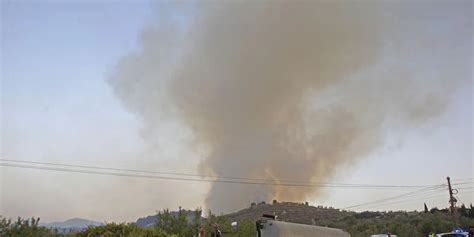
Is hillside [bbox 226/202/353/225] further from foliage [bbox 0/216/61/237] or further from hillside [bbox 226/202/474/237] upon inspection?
foliage [bbox 0/216/61/237]

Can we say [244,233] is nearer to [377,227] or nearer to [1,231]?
[1,231]

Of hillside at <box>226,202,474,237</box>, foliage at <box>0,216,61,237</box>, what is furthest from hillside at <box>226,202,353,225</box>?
foliage at <box>0,216,61,237</box>

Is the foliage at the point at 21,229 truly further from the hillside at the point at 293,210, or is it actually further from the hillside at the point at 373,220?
the hillside at the point at 293,210

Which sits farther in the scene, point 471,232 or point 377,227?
point 377,227

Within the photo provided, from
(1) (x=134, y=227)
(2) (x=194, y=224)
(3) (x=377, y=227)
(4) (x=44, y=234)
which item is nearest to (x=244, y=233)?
(2) (x=194, y=224)

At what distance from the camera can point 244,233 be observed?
1141 inches

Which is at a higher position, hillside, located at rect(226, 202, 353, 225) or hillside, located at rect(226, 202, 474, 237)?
hillside, located at rect(226, 202, 353, 225)

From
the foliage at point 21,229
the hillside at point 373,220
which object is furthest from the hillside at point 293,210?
the foliage at point 21,229

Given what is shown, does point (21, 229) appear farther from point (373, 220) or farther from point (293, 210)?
point (293, 210)

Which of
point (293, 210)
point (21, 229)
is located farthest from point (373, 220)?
point (21, 229)

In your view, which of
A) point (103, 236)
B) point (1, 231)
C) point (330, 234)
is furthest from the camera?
point (1, 231)

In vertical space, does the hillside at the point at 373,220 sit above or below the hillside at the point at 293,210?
below

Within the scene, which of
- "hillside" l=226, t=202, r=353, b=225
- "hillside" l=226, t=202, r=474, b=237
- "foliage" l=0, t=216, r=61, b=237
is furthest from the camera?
"hillside" l=226, t=202, r=353, b=225

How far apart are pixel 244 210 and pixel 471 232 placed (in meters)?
74.7
